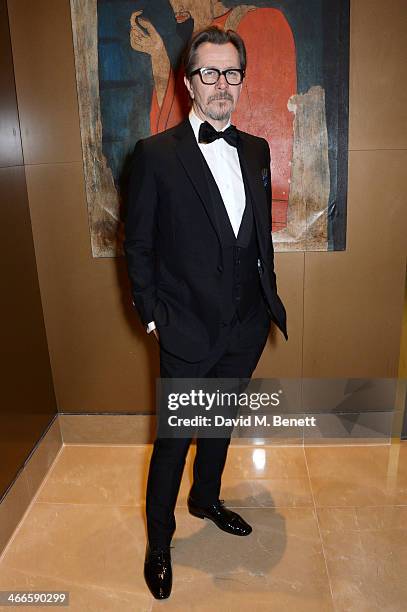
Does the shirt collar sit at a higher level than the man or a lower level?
higher

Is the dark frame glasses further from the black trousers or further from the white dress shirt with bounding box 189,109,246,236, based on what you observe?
the black trousers

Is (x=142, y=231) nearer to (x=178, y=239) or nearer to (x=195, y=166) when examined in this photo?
(x=178, y=239)

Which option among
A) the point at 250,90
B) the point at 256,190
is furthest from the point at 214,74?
the point at 250,90

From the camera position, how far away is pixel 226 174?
1971 millimetres

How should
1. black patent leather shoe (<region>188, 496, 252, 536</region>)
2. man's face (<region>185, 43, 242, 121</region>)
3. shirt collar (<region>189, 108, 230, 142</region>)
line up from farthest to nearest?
black patent leather shoe (<region>188, 496, 252, 536</region>) < shirt collar (<region>189, 108, 230, 142</region>) < man's face (<region>185, 43, 242, 121</region>)

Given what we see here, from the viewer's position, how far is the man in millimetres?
1862

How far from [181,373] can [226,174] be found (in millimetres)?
760

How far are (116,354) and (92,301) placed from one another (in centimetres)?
32

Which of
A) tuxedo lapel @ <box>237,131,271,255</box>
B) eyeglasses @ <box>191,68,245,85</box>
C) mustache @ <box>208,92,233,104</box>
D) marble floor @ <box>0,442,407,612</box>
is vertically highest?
eyeglasses @ <box>191,68,245,85</box>

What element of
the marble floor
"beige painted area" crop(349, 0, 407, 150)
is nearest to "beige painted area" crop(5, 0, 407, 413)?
"beige painted area" crop(349, 0, 407, 150)

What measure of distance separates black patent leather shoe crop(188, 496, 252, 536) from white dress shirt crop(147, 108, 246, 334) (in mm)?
926

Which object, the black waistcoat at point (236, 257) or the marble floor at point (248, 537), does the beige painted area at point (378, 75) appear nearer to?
the black waistcoat at point (236, 257)

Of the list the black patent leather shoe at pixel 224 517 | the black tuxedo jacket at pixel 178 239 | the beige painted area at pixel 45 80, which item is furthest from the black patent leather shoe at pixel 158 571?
the beige painted area at pixel 45 80

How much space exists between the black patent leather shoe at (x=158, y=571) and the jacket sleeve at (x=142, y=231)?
906 millimetres
